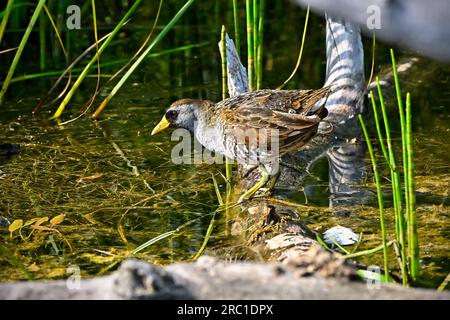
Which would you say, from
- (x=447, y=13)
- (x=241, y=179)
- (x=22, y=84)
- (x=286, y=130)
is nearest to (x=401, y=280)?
(x=286, y=130)

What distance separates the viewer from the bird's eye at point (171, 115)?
4.82 meters

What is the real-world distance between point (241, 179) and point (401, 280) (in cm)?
160

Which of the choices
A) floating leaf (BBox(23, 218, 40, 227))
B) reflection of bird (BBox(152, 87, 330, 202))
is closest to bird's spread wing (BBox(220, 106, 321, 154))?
reflection of bird (BBox(152, 87, 330, 202))

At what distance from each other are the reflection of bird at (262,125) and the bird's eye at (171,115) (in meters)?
0.22

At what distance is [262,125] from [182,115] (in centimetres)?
62

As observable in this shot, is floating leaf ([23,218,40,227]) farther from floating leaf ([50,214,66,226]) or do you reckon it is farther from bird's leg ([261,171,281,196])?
bird's leg ([261,171,281,196])

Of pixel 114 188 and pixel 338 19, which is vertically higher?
pixel 338 19

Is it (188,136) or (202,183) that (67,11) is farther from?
(202,183)

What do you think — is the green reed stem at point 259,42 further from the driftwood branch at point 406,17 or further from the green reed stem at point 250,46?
the driftwood branch at point 406,17

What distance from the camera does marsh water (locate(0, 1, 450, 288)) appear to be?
13.0 feet

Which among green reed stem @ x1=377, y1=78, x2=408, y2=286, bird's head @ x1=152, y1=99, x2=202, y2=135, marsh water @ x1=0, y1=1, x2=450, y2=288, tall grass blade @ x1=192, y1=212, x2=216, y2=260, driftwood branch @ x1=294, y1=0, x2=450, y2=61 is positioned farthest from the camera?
driftwood branch @ x1=294, y1=0, x2=450, y2=61

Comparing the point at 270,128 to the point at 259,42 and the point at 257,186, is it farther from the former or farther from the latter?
the point at 259,42

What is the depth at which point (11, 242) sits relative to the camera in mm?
4020

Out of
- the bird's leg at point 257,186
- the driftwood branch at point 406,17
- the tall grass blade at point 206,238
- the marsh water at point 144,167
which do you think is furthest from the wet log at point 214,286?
the driftwood branch at point 406,17
